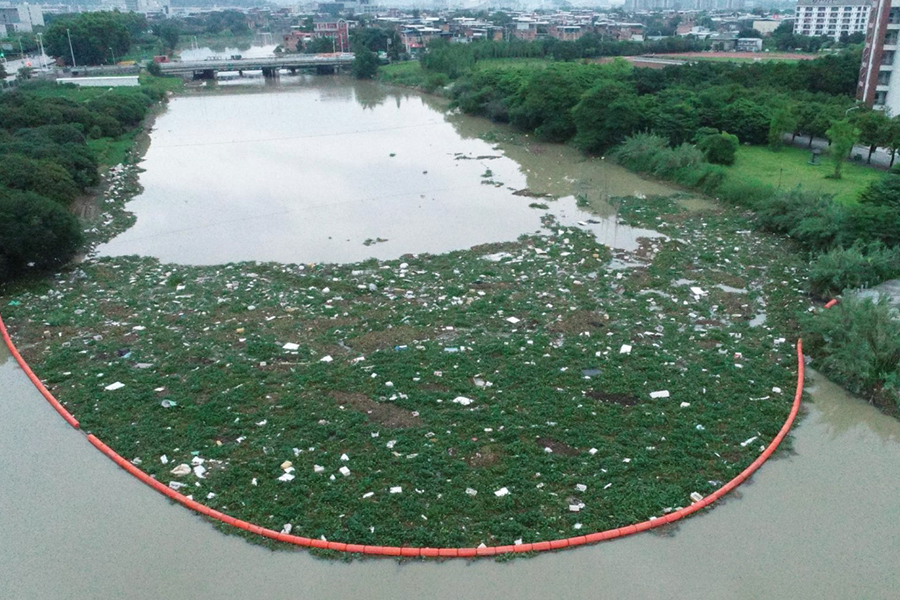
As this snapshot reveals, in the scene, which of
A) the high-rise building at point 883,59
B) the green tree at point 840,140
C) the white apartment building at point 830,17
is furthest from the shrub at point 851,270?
the white apartment building at point 830,17

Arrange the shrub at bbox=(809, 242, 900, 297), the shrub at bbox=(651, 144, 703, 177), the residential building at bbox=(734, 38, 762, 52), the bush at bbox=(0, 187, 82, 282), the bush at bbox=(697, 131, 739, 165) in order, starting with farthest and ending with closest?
1. the residential building at bbox=(734, 38, 762, 52)
2. the bush at bbox=(697, 131, 739, 165)
3. the shrub at bbox=(651, 144, 703, 177)
4. the bush at bbox=(0, 187, 82, 282)
5. the shrub at bbox=(809, 242, 900, 297)

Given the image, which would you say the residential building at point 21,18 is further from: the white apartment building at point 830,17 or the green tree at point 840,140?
the green tree at point 840,140

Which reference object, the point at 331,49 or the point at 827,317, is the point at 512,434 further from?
the point at 331,49

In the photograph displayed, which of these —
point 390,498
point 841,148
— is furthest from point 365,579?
point 841,148

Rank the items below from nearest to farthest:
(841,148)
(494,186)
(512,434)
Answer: (512,434), (841,148), (494,186)

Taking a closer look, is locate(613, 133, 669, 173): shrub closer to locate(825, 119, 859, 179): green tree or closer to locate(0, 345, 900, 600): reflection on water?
locate(825, 119, 859, 179): green tree

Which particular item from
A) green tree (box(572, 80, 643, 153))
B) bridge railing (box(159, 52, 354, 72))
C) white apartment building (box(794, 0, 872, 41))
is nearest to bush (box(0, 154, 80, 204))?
green tree (box(572, 80, 643, 153))
